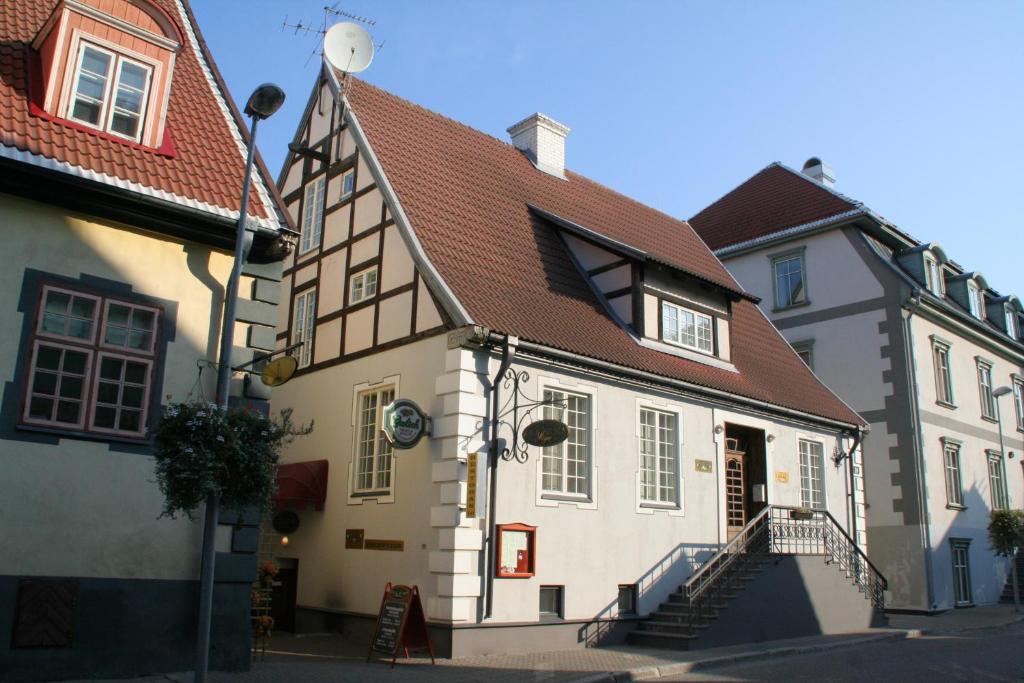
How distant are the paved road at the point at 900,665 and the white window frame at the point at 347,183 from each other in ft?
34.3

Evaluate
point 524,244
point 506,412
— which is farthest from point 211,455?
point 524,244

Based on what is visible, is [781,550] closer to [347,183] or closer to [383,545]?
[383,545]

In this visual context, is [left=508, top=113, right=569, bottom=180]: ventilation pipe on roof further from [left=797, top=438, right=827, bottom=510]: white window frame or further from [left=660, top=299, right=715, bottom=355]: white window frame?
[left=797, top=438, right=827, bottom=510]: white window frame

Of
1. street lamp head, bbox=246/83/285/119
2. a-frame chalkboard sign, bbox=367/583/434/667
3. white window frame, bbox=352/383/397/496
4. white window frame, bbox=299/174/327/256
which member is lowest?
a-frame chalkboard sign, bbox=367/583/434/667

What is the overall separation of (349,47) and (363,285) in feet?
16.3

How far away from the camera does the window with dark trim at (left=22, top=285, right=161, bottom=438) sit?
31.3 ft

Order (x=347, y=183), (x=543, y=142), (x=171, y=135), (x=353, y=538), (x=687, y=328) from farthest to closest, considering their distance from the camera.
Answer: (x=543, y=142) → (x=687, y=328) → (x=347, y=183) → (x=353, y=538) → (x=171, y=135)

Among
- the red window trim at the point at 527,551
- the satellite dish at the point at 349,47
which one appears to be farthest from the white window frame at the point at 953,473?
the satellite dish at the point at 349,47

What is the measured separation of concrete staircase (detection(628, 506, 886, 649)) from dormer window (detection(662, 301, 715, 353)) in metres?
3.59

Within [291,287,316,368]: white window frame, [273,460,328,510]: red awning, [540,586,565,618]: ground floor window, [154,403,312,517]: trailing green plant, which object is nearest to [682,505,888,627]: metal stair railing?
[540,586,565,618]: ground floor window

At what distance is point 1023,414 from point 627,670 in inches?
1001

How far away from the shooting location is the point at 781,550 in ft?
57.2

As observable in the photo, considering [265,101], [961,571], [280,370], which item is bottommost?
[961,571]

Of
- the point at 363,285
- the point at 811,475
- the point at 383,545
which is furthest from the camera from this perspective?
the point at 811,475
